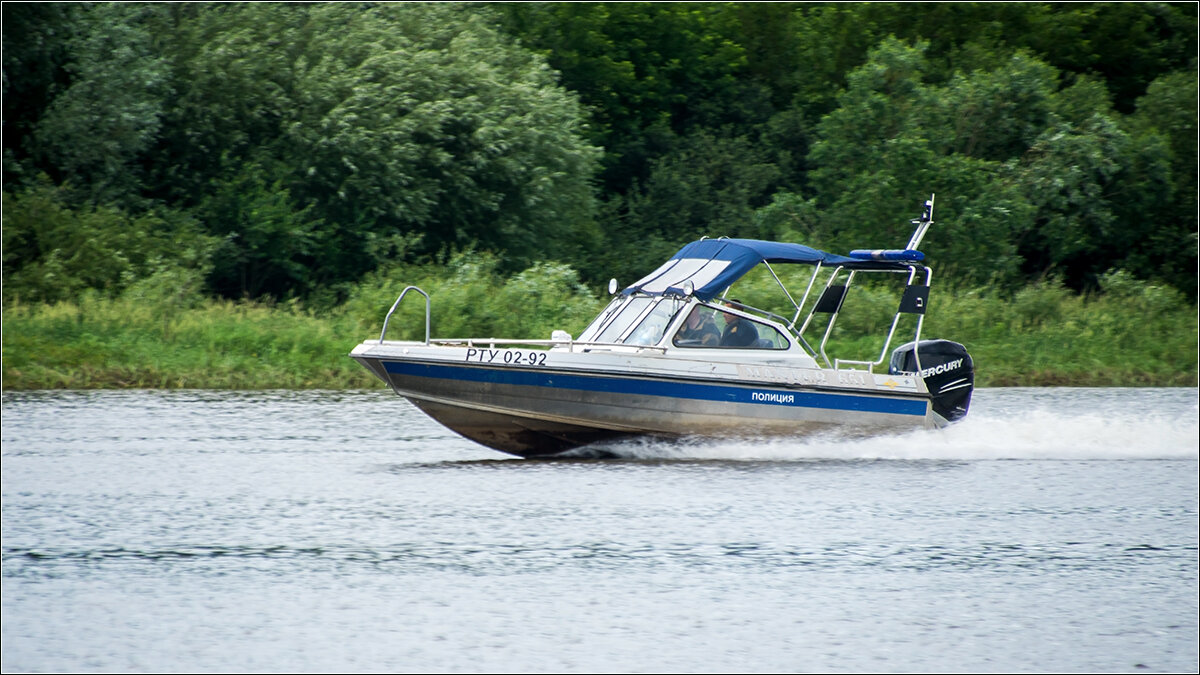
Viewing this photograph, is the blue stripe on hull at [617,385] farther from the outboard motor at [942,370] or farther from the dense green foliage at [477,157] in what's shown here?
the dense green foliage at [477,157]

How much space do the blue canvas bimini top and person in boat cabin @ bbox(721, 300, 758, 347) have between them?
344mm

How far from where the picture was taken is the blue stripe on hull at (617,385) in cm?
1395

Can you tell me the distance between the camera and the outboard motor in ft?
49.7

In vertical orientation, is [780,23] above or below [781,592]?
above

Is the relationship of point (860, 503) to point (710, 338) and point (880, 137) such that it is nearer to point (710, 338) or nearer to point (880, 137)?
point (710, 338)

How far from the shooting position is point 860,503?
13.4m

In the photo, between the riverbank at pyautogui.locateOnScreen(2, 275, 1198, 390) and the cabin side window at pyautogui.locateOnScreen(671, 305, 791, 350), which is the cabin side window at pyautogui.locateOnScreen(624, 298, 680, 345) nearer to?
the cabin side window at pyautogui.locateOnScreen(671, 305, 791, 350)

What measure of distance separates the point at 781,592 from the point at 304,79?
2341 cm

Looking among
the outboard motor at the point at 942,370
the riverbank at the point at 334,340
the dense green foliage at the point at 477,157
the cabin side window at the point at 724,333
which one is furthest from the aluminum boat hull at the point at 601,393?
the dense green foliage at the point at 477,157

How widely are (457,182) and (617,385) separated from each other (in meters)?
18.0

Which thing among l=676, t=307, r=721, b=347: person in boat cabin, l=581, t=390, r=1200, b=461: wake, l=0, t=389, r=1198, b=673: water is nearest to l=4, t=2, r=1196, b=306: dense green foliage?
l=581, t=390, r=1200, b=461: wake

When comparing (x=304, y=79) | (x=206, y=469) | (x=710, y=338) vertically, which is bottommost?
(x=206, y=469)

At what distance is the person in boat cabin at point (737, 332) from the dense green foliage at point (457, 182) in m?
9.58

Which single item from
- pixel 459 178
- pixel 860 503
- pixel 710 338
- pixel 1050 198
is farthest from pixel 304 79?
pixel 860 503
